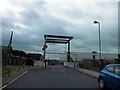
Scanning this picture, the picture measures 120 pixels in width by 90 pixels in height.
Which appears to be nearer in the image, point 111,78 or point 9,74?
point 111,78

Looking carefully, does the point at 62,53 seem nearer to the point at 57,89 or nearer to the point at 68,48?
the point at 68,48

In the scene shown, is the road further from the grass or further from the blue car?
the blue car

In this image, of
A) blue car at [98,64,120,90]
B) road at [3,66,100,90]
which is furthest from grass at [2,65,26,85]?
blue car at [98,64,120,90]

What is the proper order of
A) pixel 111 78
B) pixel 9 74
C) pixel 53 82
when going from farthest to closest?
pixel 9 74, pixel 53 82, pixel 111 78

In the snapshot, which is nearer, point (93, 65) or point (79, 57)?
point (93, 65)

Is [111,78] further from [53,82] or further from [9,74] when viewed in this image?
[9,74]

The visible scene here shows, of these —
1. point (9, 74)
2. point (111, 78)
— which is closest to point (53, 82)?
point (111, 78)

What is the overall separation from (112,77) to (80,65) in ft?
120

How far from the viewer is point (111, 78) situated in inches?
457

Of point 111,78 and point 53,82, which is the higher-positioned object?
point 111,78

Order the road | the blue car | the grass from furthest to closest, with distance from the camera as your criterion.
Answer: the grass
the road
the blue car

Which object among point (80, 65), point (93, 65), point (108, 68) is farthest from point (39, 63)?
point (108, 68)

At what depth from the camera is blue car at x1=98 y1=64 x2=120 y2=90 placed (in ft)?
36.3

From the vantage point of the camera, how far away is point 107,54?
5466 cm
